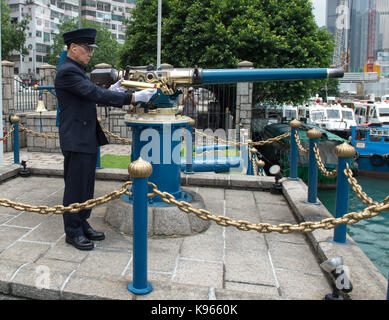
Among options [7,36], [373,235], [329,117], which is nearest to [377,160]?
[329,117]

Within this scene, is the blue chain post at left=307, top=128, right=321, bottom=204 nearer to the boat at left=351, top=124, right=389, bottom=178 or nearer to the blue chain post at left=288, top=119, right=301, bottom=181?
the blue chain post at left=288, top=119, right=301, bottom=181

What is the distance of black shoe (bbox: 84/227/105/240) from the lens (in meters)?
4.11

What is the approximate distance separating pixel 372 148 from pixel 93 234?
51.3 feet

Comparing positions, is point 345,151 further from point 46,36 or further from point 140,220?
point 46,36

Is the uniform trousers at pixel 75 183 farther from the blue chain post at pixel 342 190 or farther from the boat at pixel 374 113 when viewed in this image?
the boat at pixel 374 113

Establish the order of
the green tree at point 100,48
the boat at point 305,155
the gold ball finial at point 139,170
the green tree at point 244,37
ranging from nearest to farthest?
the gold ball finial at point 139,170 < the boat at point 305,155 < the green tree at point 244,37 < the green tree at point 100,48

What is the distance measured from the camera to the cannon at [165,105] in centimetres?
427

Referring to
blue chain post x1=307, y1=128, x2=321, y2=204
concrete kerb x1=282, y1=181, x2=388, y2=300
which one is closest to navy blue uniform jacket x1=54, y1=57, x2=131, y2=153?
concrete kerb x1=282, y1=181, x2=388, y2=300

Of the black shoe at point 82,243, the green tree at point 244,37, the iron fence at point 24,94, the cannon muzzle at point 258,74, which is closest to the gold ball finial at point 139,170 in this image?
the black shoe at point 82,243

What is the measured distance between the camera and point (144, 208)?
2855 mm

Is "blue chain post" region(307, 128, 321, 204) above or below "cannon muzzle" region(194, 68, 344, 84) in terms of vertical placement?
below

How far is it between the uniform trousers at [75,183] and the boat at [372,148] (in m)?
15.0

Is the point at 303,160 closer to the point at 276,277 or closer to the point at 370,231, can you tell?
the point at 370,231

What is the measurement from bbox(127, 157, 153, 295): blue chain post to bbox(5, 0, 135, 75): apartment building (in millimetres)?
56790
